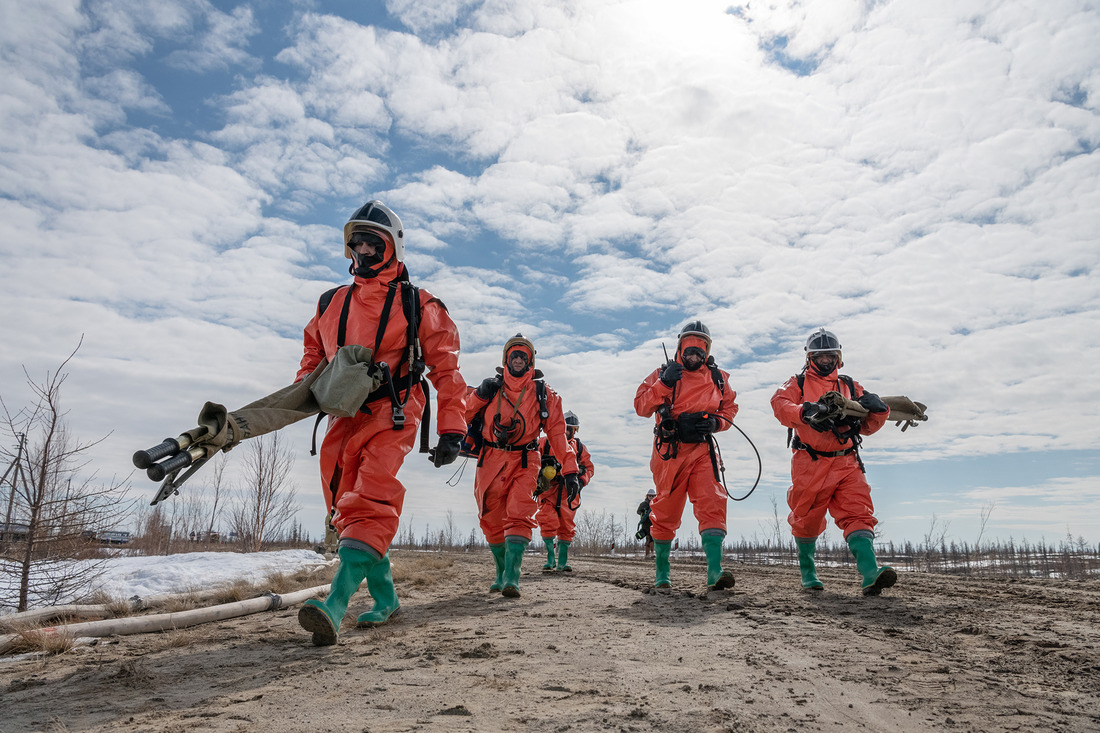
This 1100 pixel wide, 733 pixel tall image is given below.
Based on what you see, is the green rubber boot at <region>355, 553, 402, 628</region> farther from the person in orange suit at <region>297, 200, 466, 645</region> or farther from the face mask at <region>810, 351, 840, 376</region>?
the face mask at <region>810, 351, 840, 376</region>

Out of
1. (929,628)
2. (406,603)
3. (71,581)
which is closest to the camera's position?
(929,628)

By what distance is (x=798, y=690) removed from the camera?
106 inches

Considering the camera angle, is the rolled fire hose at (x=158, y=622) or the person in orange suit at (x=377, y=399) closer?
the person in orange suit at (x=377, y=399)

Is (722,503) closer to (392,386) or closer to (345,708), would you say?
(392,386)

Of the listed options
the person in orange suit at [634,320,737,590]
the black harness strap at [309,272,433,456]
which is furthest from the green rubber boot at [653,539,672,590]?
the black harness strap at [309,272,433,456]

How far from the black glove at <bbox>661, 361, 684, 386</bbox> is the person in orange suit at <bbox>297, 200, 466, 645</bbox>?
119 inches

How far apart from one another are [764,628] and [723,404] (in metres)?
3.32

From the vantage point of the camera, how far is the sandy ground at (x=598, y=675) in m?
2.33

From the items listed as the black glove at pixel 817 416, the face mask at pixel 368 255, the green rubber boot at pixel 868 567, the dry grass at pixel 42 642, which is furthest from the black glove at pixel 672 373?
the dry grass at pixel 42 642

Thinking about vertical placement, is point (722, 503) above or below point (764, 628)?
above

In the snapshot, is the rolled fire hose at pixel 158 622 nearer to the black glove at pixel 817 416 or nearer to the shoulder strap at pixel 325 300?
the shoulder strap at pixel 325 300

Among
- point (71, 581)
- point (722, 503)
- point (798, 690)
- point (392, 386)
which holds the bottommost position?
point (71, 581)

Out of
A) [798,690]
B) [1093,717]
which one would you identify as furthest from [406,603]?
[1093,717]

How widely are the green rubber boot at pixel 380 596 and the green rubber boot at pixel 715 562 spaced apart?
320 centimetres
